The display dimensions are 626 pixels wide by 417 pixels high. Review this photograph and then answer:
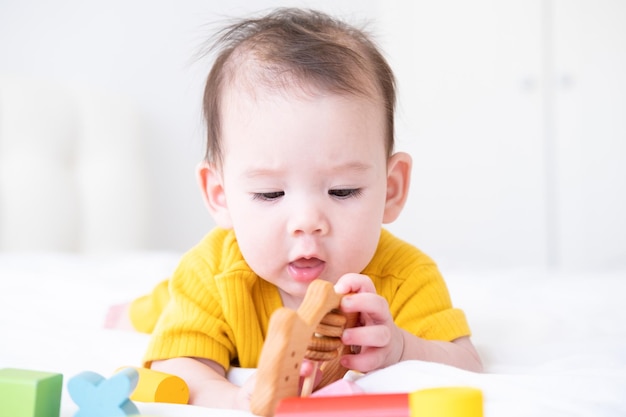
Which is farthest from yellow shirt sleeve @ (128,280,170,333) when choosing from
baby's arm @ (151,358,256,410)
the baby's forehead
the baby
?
the baby's forehead

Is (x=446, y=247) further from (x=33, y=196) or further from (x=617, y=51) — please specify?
(x=33, y=196)

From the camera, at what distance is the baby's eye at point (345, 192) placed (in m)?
0.90

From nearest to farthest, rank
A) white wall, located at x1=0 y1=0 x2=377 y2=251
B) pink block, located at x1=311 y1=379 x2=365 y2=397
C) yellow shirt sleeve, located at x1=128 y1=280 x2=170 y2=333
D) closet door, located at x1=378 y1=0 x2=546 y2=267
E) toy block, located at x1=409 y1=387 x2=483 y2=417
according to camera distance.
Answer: toy block, located at x1=409 y1=387 x2=483 y2=417 → pink block, located at x1=311 y1=379 x2=365 y2=397 → yellow shirt sleeve, located at x1=128 y1=280 x2=170 y2=333 → white wall, located at x1=0 y1=0 x2=377 y2=251 → closet door, located at x1=378 y1=0 x2=546 y2=267

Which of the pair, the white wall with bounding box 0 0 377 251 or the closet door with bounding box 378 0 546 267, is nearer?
the white wall with bounding box 0 0 377 251

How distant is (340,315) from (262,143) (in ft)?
0.90

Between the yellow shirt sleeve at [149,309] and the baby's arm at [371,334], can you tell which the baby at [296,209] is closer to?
the baby's arm at [371,334]

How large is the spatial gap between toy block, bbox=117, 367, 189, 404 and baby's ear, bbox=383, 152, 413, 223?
409mm

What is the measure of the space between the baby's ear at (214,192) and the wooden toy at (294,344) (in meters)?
0.38

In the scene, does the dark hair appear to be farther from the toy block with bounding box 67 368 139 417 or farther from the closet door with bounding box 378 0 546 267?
the closet door with bounding box 378 0 546 267

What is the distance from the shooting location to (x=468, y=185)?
3.10m

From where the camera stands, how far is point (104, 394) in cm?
65

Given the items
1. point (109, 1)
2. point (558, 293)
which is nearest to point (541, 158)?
point (558, 293)

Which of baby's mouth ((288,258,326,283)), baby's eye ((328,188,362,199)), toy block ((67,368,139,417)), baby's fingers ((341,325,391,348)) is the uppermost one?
baby's eye ((328,188,362,199))

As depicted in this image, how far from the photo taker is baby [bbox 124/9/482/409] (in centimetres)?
88
